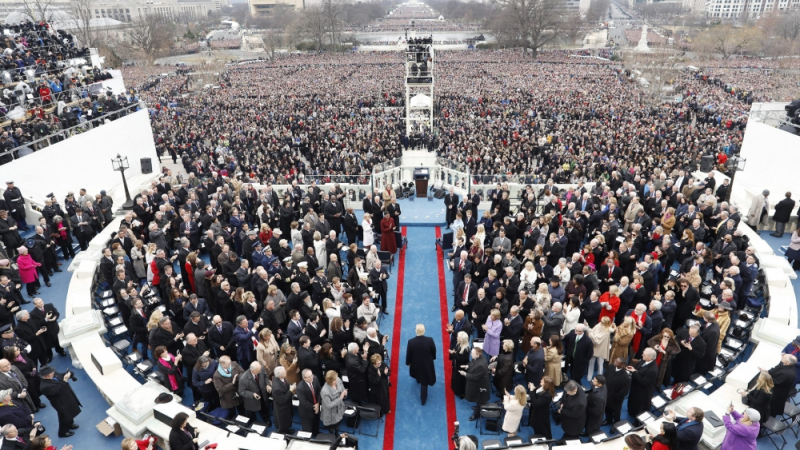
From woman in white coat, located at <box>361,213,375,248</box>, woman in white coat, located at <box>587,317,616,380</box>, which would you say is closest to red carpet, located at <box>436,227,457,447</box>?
woman in white coat, located at <box>361,213,375,248</box>

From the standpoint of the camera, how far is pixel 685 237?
9.63 m

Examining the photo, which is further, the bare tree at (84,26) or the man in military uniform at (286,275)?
the bare tree at (84,26)

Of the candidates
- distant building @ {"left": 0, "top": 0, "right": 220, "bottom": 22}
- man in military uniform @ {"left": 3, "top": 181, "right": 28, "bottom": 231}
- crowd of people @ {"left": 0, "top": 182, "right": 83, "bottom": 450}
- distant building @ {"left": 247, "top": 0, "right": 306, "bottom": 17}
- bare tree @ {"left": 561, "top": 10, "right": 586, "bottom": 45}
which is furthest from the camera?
distant building @ {"left": 247, "top": 0, "right": 306, "bottom": 17}

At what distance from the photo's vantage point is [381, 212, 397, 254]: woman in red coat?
11.2 meters

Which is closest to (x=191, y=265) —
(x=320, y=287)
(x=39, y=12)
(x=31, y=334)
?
(x=31, y=334)

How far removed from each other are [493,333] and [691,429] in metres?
2.78

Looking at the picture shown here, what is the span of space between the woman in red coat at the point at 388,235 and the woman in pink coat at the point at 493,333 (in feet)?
14.8

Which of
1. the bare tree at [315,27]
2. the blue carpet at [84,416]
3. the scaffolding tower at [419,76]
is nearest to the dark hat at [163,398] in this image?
the blue carpet at [84,416]

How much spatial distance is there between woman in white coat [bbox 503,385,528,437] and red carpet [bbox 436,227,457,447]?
34.0 inches

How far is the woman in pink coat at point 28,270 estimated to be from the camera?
9448 mm

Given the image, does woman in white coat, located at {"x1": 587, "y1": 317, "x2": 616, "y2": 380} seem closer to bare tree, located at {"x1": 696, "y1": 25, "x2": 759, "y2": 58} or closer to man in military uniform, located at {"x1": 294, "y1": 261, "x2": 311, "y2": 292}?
man in military uniform, located at {"x1": 294, "y1": 261, "x2": 311, "y2": 292}

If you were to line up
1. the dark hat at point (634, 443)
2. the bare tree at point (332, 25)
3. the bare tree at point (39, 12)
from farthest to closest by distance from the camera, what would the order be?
the bare tree at point (332, 25)
the bare tree at point (39, 12)
the dark hat at point (634, 443)

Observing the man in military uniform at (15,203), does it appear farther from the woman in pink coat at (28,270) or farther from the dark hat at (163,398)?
the dark hat at (163,398)

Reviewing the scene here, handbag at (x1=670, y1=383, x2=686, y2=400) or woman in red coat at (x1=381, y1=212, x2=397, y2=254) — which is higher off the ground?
woman in red coat at (x1=381, y1=212, x2=397, y2=254)
